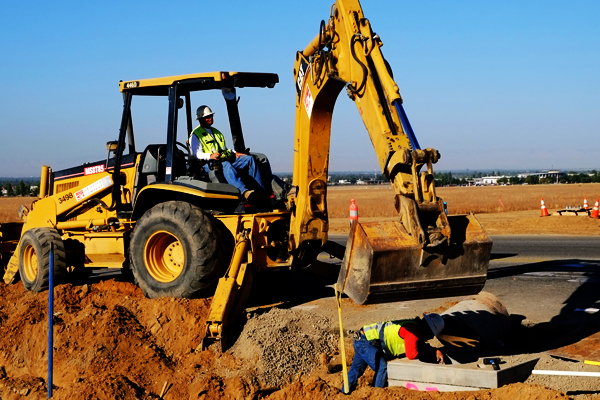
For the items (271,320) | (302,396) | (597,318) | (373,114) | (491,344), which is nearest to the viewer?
(302,396)

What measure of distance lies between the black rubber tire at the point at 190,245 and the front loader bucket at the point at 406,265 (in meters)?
2.73

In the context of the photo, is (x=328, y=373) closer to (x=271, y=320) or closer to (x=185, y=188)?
(x=271, y=320)

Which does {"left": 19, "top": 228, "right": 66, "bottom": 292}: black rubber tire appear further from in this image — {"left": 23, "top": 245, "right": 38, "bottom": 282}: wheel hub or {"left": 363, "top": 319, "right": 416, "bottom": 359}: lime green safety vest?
{"left": 363, "top": 319, "right": 416, "bottom": 359}: lime green safety vest

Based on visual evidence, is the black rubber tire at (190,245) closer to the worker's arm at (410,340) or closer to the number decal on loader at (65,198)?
the number decal on loader at (65,198)

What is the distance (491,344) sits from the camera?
283 inches

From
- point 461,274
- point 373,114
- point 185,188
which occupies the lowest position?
point 461,274

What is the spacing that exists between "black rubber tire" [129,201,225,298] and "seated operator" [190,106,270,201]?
86 cm

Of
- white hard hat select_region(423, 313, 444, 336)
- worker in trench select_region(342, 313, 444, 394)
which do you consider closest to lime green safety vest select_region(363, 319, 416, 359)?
worker in trench select_region(342, 313, 444, 394)

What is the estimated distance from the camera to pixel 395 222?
5.99m

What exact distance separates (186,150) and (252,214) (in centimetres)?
180

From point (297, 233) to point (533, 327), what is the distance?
10.2 ft

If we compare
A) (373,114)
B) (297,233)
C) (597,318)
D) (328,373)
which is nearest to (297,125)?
(297,233)

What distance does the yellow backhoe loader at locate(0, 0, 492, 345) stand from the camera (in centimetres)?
586

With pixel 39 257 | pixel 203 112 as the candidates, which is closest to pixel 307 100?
pixel 203 112
